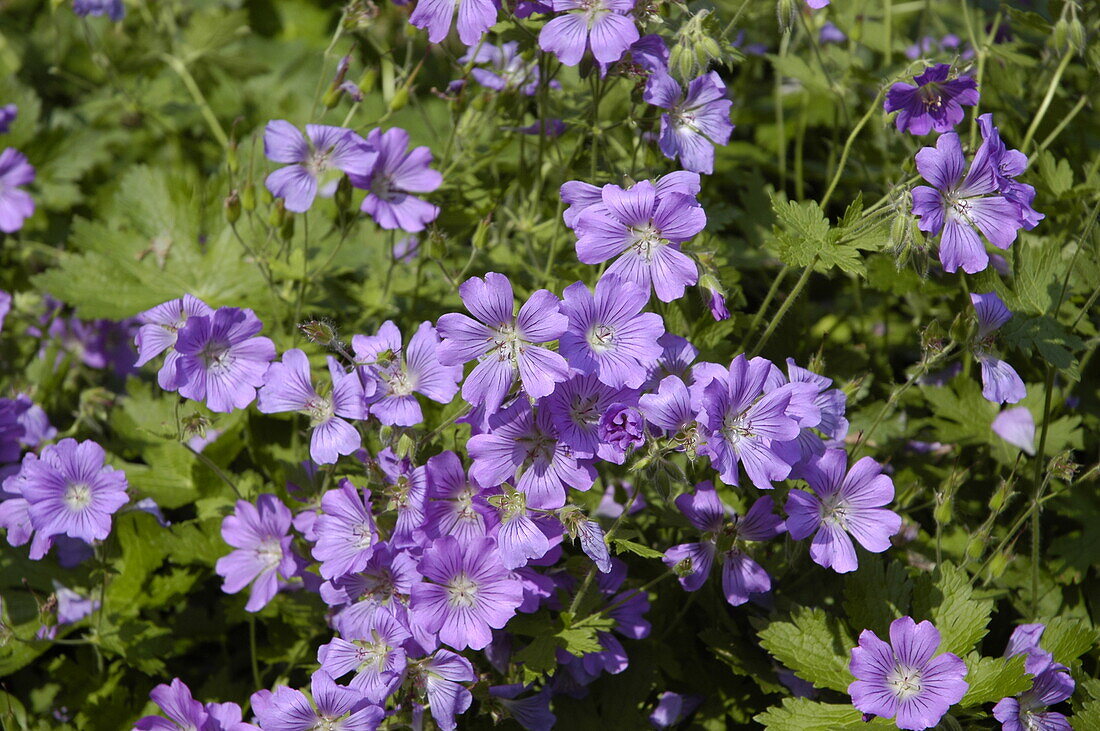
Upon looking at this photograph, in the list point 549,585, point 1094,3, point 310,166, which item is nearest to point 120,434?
point 310,166

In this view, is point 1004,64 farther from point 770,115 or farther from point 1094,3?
point 770,115

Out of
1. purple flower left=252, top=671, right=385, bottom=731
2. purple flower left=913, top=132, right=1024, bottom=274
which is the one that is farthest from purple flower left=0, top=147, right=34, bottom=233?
purple flower left=913, top=132, right=1024, bottom=274

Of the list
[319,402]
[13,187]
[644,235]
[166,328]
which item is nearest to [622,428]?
[644,235]

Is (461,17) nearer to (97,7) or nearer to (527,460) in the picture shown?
(527,460)

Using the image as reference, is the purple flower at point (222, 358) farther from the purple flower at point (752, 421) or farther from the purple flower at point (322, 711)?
the purple flower at point (752, 421)

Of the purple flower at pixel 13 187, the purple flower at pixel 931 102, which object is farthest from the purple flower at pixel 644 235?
the purple flower at pixel 13 187

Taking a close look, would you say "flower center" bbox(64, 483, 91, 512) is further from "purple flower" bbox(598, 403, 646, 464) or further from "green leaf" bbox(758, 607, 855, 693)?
"green leaf" bbox(758, 607, 855, 693)
